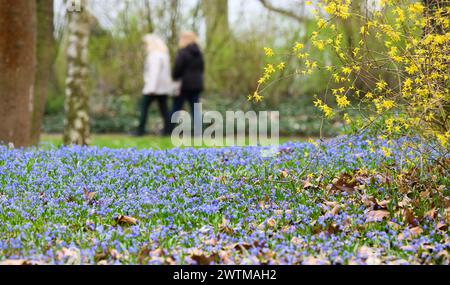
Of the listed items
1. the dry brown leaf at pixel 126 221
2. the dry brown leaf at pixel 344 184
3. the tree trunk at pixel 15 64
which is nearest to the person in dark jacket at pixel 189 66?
the tree trunk at pixel 15 64

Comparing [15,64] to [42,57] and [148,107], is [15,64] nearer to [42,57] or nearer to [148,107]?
[42,57]

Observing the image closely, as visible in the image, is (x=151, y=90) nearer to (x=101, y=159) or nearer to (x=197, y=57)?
(x=197, y=57)

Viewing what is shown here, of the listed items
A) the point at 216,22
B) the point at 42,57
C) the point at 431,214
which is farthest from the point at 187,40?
the point at 431,214

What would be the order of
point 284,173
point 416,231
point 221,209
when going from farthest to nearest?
1. point 284,173
2. point 221,209
3. point 416,231

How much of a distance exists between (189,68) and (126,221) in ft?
31.4

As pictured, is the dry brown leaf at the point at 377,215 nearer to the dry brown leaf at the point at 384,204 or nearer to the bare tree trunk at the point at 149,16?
the dry brown leaf at the point at 384,204

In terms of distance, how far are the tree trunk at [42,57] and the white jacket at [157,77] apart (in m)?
4.07

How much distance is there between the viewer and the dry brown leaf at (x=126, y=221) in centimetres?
482

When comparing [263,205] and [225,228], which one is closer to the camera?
[225,228]

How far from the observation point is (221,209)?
5.17m

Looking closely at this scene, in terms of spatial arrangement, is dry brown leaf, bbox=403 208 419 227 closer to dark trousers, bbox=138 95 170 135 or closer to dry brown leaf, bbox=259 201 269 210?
dry brown leaf, bbox=259 201 269 210

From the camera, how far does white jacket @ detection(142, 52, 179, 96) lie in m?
14.6
